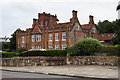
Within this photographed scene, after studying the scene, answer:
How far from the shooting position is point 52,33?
48.4 m

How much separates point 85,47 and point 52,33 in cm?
2496

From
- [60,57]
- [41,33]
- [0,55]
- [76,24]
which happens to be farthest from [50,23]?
[60,57]

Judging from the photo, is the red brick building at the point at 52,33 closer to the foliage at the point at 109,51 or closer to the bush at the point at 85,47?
the bush at the point at 85,47

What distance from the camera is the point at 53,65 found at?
24891 mm

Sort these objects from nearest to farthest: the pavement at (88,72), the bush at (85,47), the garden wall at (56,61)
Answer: the pavement at (88,72), the garden wall at (56,61), the bush at (85,47)

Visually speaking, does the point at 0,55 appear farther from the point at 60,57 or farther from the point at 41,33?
the point at 41,33

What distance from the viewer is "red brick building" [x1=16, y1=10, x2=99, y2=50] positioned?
4600 centimetres

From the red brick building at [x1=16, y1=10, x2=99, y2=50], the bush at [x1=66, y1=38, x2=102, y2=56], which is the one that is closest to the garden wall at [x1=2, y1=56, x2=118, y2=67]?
the bush at [x1=66, y1=38, x2=102, y2=56]

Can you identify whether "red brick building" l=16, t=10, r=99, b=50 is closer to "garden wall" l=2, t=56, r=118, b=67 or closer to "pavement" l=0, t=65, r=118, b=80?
"garden wall" l=2, t=56, r=118, b=67

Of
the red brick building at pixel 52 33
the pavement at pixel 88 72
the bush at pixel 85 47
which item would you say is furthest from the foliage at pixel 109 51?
the red brick building at pixel 52 33

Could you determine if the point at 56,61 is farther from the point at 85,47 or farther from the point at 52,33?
→ the point at 52,33

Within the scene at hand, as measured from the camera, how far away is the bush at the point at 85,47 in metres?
24.0

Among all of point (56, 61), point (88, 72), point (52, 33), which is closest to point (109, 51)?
point (88, 72)

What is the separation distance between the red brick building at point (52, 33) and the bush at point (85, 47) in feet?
65.9
